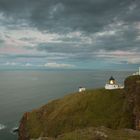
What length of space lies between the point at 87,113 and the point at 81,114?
2452 millimetres

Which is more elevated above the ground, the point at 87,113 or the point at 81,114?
the point at 87,113

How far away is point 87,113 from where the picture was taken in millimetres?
101875

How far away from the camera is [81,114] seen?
102m

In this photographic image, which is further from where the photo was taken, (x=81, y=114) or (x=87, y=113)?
(x=81, y=114)

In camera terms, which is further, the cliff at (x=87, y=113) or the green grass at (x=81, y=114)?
the green grass at (x=81, y=114)

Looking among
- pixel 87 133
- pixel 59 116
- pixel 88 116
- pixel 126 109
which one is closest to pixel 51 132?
pixel 59 116

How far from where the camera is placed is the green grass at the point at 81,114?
3735 inches

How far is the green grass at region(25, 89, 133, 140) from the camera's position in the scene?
9488cm

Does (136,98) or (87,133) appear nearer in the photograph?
(87,133)

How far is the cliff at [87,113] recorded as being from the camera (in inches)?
3659

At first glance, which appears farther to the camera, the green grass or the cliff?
the green grass

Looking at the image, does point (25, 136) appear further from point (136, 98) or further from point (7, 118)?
point (136, 98)

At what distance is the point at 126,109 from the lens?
315 feet

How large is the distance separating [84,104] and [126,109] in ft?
63.9
